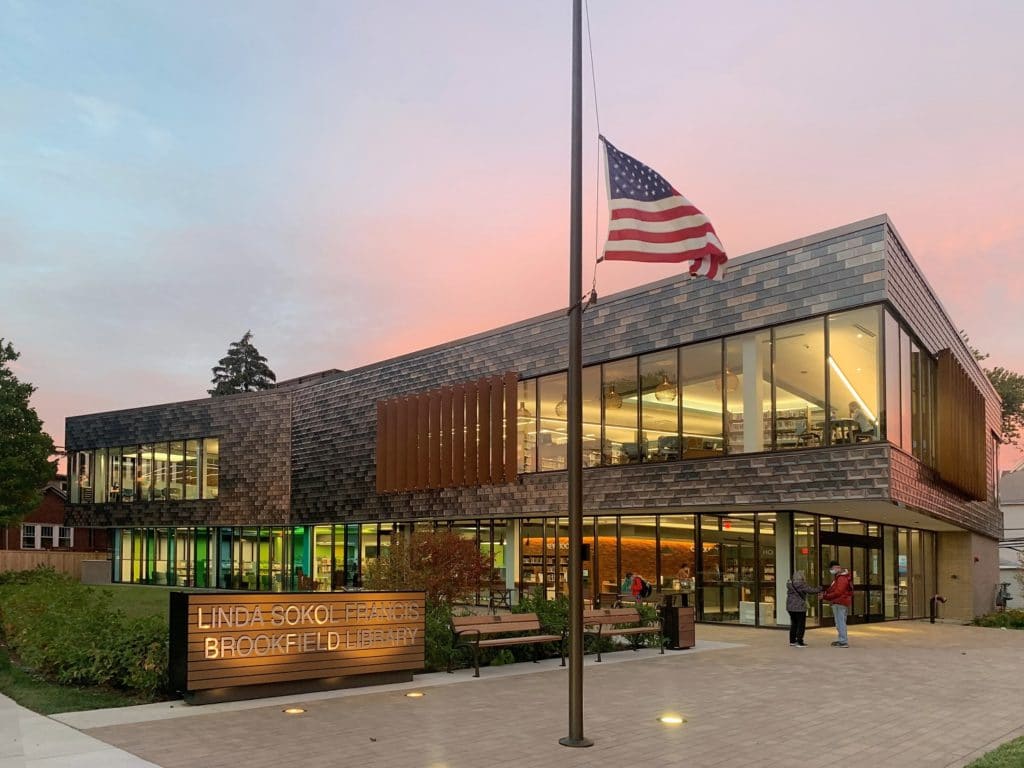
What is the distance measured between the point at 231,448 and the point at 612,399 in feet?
70.0

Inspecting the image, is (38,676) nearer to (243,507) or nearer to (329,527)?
(329,527)

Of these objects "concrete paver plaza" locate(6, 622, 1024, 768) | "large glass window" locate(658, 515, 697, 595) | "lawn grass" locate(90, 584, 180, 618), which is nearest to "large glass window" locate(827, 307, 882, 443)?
"large glass window" locate(658, 515, 697, 595)

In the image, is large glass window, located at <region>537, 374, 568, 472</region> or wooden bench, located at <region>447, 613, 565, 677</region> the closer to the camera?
wooden bench, located at <region>447, 613, 565, 677</region>

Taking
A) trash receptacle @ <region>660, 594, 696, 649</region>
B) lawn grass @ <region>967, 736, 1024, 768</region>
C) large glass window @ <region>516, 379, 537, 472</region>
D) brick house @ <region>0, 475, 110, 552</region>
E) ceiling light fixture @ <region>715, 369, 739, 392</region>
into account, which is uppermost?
ceiling light fixture @ <region>715, 369, 739, 392</region>

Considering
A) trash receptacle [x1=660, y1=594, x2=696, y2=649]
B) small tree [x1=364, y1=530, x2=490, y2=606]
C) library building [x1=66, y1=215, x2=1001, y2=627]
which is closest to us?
trash receptacle [x1=660, y1=594, x2=696, y2=649]

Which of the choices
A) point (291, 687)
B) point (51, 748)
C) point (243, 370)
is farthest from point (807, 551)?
point (243, 370)

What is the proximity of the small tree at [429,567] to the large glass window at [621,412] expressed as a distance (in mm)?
8333

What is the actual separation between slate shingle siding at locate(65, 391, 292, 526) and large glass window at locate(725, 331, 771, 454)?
2147cm

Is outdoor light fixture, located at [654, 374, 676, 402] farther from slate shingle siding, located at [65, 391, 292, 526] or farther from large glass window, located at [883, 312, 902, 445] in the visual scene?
slate shingle siding, located at [65, 391, 292, 526]

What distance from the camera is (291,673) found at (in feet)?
37.3

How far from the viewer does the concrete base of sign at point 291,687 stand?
34.9ft

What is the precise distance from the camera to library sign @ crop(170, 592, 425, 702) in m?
10.6

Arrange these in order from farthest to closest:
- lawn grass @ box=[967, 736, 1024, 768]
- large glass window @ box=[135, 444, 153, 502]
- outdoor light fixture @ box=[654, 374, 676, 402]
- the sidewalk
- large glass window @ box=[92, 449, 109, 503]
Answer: large glass window @ box=[92, 449, 109, 503]
large glass window @ box=[135, 444, 153, 502]
outdoor light fixture @ box=[654, 374, 676, 402]
lawn grass @ box=[967, 736, 1024, 768]
the sidewalk

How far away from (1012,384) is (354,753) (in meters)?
62.3
